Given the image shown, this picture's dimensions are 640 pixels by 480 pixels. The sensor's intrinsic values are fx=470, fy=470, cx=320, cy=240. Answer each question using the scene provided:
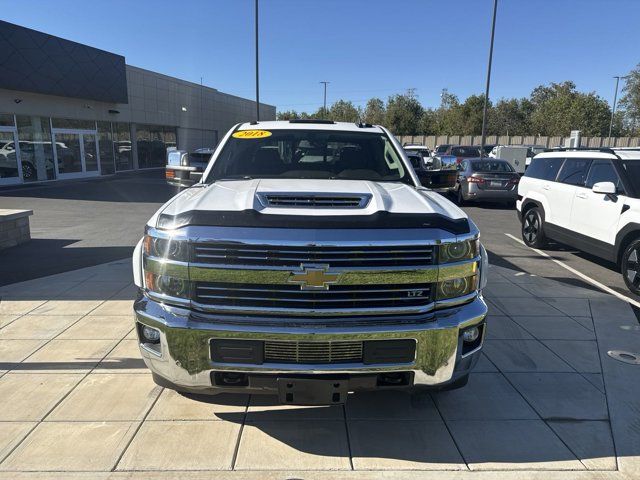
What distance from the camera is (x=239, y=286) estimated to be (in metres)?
2.62

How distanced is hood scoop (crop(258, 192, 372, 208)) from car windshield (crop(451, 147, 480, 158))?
78.1 feet

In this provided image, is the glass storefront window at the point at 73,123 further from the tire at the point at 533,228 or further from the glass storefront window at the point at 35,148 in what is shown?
the tire at the point at 533,228

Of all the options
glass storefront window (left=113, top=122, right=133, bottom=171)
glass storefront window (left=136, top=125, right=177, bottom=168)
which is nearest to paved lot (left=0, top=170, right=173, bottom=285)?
glass storefront window (left=113, top=122, right=133, bottom=171)

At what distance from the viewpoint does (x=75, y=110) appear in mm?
23453

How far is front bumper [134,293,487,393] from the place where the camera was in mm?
2562

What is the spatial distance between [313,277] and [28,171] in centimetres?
2233

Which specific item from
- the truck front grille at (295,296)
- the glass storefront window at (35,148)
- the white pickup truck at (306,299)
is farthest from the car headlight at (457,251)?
the glass storefront window at (35,148)

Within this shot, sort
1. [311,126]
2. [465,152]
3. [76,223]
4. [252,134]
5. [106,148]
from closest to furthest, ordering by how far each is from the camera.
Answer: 1. [252,134]
2. [311,126]
3. [76,223]
4. [465,152]
5. [106,148]

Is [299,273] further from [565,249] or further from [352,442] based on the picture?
[565,249]

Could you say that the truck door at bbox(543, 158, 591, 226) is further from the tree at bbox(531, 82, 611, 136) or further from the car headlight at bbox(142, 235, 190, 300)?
the tree at bbox(531, 82, 611, 136)

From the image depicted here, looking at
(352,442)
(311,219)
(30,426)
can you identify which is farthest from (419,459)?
(30,426)

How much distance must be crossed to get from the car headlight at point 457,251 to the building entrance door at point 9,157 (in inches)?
849

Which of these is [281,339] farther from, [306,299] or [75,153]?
[75,153]

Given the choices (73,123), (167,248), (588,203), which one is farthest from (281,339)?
(73,123)
